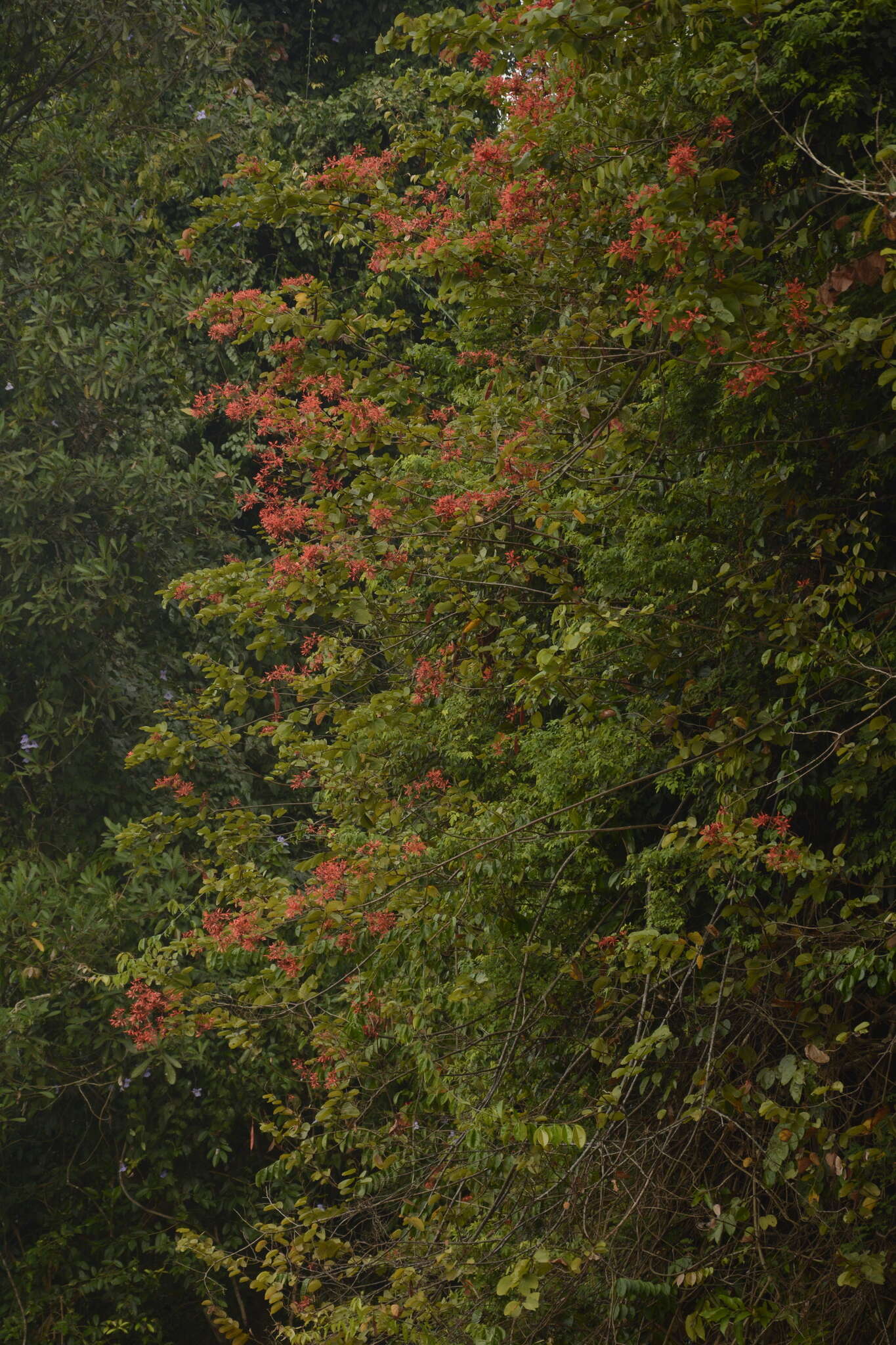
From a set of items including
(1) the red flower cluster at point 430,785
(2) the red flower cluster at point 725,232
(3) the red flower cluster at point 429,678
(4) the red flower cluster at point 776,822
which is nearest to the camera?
(2) the red flower cluster at point 725,232

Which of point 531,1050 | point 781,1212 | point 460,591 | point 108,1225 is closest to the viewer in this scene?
point 781,1212

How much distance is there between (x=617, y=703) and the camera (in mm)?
4035

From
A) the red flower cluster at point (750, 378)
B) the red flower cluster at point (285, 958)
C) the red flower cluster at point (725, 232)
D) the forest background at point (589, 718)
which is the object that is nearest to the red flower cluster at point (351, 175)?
the forest background at point (589, 718)

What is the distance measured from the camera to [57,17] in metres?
6.53

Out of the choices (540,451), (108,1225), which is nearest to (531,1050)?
(540,451)

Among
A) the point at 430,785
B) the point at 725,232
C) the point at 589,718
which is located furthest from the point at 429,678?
the point at 725,232

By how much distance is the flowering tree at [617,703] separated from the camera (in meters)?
3.15

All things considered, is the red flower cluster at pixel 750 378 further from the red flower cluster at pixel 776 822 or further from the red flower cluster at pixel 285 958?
the red flower cluster at pixel 285 958

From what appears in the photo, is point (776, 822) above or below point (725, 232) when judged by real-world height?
below

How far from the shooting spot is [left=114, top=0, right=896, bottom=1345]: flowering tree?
10.3 ft

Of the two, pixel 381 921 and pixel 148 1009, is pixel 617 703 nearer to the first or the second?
pixel 381 921

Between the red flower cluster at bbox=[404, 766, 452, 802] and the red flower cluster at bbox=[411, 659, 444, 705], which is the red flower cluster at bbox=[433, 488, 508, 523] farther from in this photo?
the red flower cluster at bbox=[404, 766, 452, 802]

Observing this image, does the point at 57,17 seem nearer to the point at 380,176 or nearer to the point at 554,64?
the point at 380,176

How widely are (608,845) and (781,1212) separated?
1.37 metres
